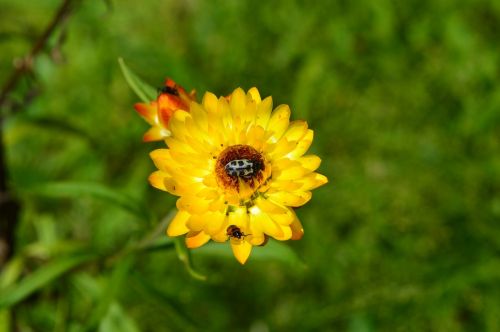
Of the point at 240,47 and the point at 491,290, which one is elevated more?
the point at 240,47

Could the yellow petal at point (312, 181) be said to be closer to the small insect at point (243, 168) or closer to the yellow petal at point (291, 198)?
the yellow petal at point (291, 198)

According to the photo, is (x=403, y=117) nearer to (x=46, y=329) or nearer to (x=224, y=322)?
(x=224, y=322)

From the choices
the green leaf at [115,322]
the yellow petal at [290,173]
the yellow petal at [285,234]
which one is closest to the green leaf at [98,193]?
the green leaf at [115,322]

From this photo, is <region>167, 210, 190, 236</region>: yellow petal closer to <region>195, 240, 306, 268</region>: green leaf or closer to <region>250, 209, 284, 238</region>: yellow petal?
<region>250, 209, 284, 238</region>: yellow petal

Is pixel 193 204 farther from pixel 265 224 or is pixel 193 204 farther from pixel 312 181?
pixel 312 181

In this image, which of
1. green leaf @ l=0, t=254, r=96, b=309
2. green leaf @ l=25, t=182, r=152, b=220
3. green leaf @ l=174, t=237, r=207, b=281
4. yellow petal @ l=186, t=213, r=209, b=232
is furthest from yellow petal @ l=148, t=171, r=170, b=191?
green leaf @ l=0, t=254, r=96, b=309

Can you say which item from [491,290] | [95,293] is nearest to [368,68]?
[491,290]
